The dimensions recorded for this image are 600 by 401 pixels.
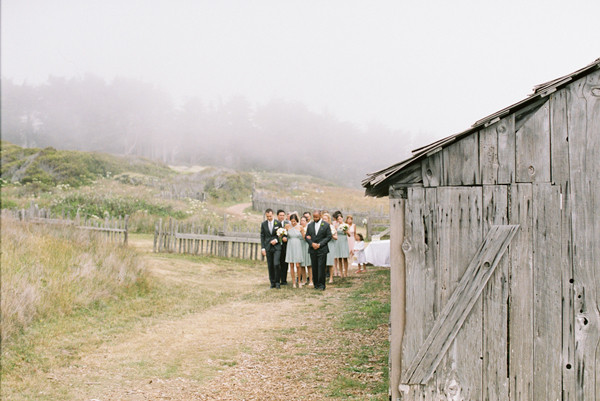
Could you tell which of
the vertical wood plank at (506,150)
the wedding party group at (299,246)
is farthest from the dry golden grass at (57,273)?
the vertical wood plank at (506,150)

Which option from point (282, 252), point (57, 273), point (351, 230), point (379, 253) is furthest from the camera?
point (351, 230)

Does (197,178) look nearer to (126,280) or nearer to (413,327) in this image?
(126,280)

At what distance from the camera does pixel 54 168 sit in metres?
32.4

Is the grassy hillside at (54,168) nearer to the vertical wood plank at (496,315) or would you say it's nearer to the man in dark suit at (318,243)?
the man in dark suit at (318,243)

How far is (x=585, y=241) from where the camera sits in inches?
155

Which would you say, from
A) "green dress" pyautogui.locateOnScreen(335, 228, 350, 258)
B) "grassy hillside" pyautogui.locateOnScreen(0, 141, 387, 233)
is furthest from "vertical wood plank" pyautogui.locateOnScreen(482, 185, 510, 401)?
"grassy hillside" pyautogui.locateOnScreen(0, 141, 387, 233)

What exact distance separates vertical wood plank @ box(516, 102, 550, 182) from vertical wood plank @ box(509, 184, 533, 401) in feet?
0.40

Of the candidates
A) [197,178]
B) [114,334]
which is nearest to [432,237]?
[114,334]

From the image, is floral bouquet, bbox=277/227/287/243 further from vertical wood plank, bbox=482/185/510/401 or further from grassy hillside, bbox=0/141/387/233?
vertical wood plank, bbox=482/185/510/401

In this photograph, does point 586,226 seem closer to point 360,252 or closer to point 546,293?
point 546,293

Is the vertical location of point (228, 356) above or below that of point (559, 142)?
below

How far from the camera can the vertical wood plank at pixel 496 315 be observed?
13.2 ft

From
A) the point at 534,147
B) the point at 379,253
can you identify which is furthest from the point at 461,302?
the point at 379,253

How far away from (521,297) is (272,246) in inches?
356
